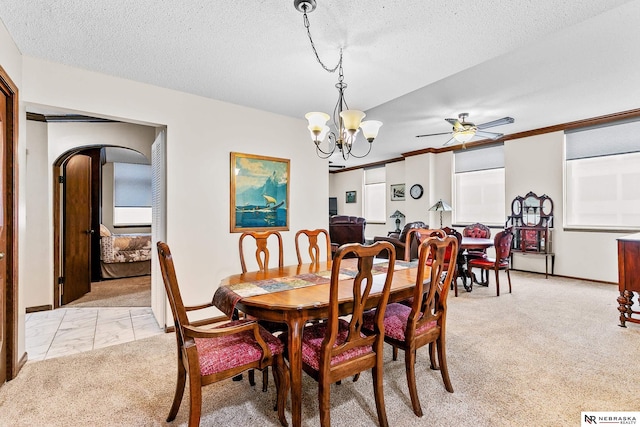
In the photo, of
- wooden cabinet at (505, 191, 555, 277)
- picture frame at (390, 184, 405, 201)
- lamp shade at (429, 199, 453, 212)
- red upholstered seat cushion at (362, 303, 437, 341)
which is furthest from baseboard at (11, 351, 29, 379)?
picture frame at (390, 184, 405, 201)

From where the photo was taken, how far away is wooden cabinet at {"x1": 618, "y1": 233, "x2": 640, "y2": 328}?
9.67 ft

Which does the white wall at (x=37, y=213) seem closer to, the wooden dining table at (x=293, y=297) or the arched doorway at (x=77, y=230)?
the arched doorway at (x=77, y=230)

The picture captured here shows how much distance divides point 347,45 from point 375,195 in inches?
272

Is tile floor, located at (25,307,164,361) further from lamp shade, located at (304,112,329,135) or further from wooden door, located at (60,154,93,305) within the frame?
lamp shade, located at (304,112,329,135)

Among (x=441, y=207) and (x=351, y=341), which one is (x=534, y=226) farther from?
(x=351, y=341)

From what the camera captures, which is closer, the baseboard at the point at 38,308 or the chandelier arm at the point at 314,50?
the chandelier arm at the point at 314,50

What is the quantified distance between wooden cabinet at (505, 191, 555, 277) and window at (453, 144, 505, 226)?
1.57 feet

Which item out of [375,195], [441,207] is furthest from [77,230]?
[375,195]

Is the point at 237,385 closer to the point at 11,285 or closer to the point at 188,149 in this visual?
the point at 11,285

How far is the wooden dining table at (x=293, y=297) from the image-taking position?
1.58m

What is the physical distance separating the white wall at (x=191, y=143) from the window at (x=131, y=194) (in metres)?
3.50

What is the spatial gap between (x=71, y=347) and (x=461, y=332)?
11.9 ft

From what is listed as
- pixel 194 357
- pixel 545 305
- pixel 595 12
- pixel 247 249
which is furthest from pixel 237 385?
pixel 545 305

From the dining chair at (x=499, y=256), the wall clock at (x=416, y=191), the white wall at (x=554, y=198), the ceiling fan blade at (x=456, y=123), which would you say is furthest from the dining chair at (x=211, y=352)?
the wall clock at (x=416, y=191)
